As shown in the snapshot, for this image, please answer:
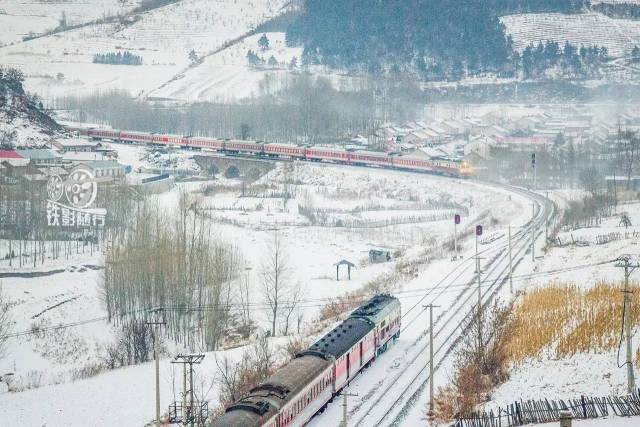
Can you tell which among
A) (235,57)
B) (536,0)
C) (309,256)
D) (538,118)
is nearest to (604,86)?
(538,118)

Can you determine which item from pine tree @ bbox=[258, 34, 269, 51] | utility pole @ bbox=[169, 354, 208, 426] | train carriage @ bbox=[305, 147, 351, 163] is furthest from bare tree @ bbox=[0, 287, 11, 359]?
pine tree @ bbox=[258, 34, 269, 51]

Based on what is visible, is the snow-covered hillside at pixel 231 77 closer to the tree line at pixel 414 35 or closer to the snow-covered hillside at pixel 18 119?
the tree line at pixel 414 35

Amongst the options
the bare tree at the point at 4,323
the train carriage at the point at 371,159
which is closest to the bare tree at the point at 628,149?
the train carriage at the point at 371,159

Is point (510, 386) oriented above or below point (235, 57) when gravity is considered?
below

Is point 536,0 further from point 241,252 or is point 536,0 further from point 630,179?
point 241,252

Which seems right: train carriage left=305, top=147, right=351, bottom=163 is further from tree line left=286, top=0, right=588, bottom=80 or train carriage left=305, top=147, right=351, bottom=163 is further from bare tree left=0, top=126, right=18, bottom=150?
tree line left=286, top=0, right=588, bottom=80

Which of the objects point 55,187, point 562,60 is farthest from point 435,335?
point 562,60
